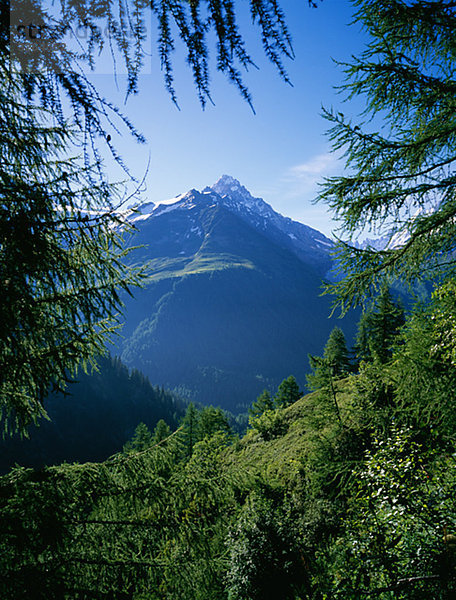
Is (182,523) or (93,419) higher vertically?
(93,419)

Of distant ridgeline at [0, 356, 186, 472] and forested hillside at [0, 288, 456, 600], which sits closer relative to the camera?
forested hillside at [0, 288, 456, 600]

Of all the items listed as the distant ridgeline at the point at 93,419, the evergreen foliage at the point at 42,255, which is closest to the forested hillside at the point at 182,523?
the evergreen foliage at the point at 42,255

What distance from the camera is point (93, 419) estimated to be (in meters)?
109

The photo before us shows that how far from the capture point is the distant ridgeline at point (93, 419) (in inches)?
3484

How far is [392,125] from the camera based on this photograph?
4305mm

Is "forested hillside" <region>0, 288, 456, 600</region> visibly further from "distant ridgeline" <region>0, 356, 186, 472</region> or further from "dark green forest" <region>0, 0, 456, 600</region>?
"distant ridgeline" <region>0, 356, 186, 472</region>

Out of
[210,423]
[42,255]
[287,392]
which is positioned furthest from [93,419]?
[42,255]

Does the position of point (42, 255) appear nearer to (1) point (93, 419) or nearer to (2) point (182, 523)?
(2) point (182, 523)

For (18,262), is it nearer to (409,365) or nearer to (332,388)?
(409,365)

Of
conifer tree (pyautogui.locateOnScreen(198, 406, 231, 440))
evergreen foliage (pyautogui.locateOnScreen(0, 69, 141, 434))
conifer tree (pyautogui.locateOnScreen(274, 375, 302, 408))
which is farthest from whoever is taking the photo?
conifer tree (pyautogui.locateOnScreen(274, 375, 302, 408))

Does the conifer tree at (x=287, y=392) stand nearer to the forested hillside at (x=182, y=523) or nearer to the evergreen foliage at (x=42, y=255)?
the forested hillside at (x=182, y=523)

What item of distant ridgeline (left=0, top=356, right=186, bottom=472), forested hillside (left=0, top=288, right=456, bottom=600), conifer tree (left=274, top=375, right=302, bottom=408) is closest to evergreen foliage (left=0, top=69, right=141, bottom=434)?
forested hillside (left=0, top=288, right=456, bottom=600)

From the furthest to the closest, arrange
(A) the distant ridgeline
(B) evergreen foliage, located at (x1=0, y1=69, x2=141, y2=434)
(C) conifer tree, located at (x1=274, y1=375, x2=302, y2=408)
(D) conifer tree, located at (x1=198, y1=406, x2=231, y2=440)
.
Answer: (A) the distant ridgeline, (C) conifer tree, located at (x1=274, y1=375, x2=302, y2=408), (D) conifer tree, located at (x1=198, y1=406, x2=231, y2=440), (B) evergreen foliage, located at (x1=0, y1=69, x2=141, y2=434)

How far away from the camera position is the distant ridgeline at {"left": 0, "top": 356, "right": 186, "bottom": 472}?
8850 centimetres
